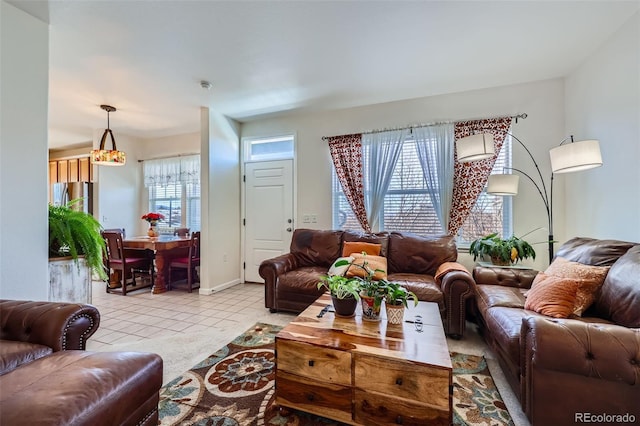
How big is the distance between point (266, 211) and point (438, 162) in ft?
8.76

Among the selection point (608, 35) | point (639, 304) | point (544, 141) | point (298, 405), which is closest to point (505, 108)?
point (544, 141)

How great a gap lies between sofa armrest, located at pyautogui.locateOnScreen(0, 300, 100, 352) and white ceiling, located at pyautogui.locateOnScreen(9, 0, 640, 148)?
211 centimetres

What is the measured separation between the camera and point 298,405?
1474mm

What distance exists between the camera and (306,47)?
2506 mm

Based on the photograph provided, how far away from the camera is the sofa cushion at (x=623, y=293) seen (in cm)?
151

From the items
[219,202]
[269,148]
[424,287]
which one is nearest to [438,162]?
[424,287]

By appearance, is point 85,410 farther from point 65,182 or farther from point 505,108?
point 65,182

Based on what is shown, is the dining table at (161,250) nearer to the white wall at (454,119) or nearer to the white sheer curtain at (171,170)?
the white sheer curtain at (171,170)

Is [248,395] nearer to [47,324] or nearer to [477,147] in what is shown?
[47,324]

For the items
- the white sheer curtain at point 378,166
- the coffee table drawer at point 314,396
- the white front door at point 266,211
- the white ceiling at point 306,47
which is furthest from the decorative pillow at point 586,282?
the white front door at point 266,211

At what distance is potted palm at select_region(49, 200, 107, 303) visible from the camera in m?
2.26

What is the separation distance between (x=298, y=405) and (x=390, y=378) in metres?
0.54

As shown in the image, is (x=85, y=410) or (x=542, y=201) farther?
(x=542, y=201)

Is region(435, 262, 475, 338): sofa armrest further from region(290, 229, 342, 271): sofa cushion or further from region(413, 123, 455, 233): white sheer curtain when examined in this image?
region(290, 229, 342, 271): sofa cushion
